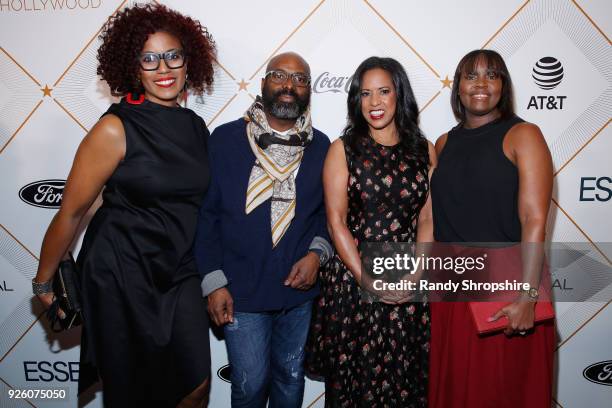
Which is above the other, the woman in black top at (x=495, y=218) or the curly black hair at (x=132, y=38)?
the curly black hair at (x=132, y=38)

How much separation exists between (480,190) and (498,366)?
67cm

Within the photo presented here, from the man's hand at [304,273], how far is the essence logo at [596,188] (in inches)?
61.0

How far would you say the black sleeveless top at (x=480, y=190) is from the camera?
1633mm

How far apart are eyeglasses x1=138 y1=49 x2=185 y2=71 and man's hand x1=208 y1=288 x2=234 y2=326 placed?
884 millimetres

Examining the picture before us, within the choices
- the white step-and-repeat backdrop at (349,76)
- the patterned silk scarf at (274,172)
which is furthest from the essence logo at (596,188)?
the patterned silk scarf at (274,172)

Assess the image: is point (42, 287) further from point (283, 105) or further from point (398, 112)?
point (398, 112)

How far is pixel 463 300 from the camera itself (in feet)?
5.64

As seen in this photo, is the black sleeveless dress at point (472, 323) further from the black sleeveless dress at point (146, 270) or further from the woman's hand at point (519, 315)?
→ the black sleeveless dress at point (146, 270)

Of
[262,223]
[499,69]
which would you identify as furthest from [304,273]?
[499,69]

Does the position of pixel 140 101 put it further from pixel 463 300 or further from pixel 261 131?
pixel 463 300

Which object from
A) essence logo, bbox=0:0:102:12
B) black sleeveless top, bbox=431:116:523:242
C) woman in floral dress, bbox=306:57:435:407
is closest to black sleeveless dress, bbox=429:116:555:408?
black sleeveless top, bbox=431:116:523:242

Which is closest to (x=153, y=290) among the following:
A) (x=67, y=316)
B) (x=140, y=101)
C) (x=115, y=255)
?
(x=115, y=255)

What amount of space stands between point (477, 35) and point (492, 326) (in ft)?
4.72

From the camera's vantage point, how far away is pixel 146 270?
5.34 ft
